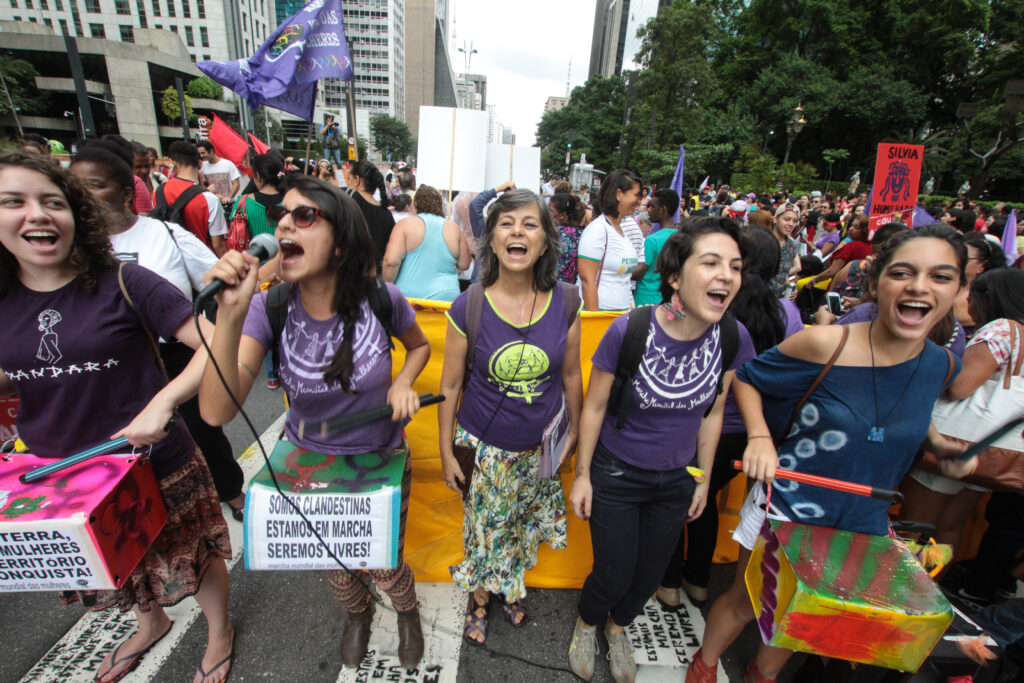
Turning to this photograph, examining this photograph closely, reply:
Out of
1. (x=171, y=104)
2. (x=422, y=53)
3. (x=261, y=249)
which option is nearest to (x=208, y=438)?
(x=261, y=249)

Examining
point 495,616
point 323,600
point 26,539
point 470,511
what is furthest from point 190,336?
point 495,616

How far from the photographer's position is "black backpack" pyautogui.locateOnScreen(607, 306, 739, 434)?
6.24ft

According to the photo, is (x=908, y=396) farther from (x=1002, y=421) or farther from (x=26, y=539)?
(x=26, y=539)

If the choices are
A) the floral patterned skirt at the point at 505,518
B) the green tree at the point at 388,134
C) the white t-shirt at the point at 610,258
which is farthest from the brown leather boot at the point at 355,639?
the green tree at the point at 388,134

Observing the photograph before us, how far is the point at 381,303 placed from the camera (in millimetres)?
1901

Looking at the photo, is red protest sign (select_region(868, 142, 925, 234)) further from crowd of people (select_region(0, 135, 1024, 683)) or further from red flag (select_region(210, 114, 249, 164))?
red flag (select_region(210, 114, 249, 164))

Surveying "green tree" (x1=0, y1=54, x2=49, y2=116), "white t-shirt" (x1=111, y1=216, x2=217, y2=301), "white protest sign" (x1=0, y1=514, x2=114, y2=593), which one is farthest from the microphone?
"green tree" (x1=0, y1=54, x2=49, y2=116)

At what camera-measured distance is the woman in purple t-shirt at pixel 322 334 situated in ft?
5.31

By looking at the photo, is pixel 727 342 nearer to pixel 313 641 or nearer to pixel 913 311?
pixel 913 311

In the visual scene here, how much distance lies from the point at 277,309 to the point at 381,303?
1.24ft

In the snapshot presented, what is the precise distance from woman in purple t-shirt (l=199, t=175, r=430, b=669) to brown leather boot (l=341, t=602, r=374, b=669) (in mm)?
345

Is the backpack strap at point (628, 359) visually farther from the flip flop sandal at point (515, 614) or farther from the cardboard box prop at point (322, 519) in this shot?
the flip flop sandal at point (515, 614)

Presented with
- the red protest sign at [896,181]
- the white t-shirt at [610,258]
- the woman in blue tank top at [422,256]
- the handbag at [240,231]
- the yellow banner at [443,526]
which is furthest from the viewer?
the red protest sign at [896,181]

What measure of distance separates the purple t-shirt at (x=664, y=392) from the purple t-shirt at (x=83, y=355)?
1786 millimetres
